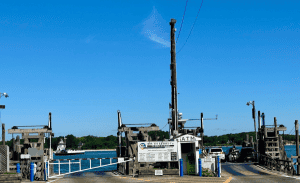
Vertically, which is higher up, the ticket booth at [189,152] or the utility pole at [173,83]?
the utility pole at [173,83]

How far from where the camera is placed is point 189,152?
2522cm

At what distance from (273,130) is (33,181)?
22.8m

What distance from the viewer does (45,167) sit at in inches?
917

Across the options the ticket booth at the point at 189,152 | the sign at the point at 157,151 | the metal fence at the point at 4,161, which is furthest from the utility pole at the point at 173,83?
the metal fence at the point at 4,161

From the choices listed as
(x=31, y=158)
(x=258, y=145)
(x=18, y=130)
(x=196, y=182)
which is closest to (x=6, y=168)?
(x=31, y=158)

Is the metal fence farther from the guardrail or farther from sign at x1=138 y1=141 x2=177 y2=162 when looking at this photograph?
the guardrail

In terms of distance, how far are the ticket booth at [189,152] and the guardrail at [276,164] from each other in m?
7.80

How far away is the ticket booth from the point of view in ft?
79.7

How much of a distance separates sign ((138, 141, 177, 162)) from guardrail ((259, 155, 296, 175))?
9392 mm

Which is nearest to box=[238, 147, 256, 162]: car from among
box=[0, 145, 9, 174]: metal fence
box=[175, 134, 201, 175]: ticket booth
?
box=[175, 134, 201, 175]: ticket booth

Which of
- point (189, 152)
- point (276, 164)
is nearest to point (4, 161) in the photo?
point (189, 152)

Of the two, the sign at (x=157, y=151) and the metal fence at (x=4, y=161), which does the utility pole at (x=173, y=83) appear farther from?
the metal fence at (x=4, y=161)

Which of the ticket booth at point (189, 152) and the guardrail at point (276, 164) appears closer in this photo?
the ticket booth at point (189, 152)

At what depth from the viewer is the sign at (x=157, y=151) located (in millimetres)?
24234
